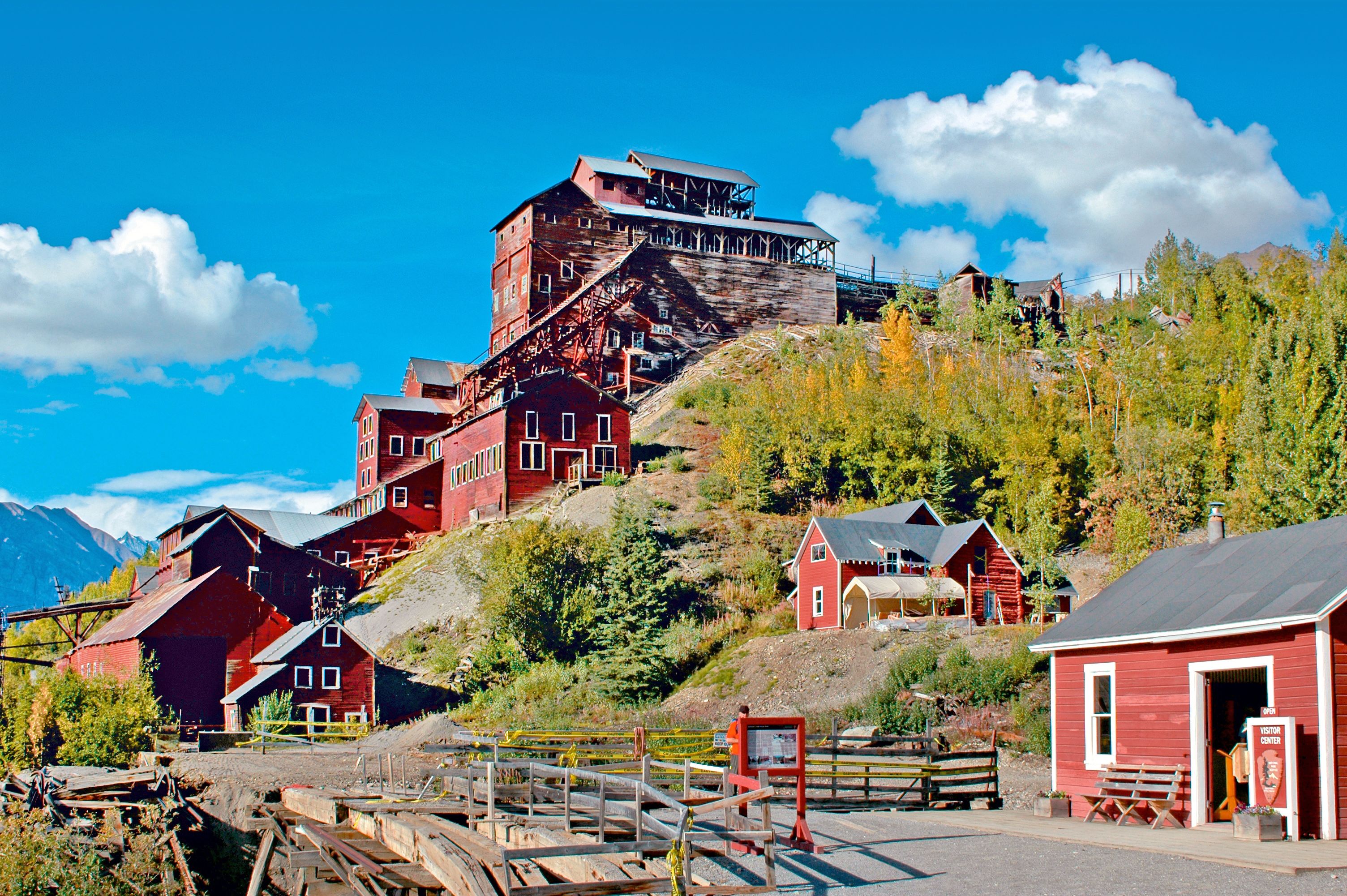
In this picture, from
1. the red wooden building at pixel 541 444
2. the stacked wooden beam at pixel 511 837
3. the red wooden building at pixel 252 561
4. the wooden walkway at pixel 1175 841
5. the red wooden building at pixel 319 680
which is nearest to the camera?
the stacked wooden beam at pixel 511 837

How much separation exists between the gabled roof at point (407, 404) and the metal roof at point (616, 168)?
65.7 ft

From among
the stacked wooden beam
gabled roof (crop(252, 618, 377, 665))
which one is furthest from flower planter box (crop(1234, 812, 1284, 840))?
gabled roof (crop(252, 618, 377, 665))

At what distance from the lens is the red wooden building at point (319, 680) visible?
48.6 m

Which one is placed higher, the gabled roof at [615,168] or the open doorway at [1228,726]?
the gabled roof at [615,168]

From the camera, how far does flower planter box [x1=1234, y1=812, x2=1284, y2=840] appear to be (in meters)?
17.7

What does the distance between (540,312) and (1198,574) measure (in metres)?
63.9

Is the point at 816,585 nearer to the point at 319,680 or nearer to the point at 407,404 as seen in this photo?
the point at 319,680

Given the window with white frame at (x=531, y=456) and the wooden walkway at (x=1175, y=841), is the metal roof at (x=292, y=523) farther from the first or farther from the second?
the wooden walkway at (x=1175, y=841)

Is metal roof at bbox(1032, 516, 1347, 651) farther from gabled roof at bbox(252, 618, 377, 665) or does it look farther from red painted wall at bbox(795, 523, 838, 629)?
gabled roof at bbox(252, 618, 377, 665)

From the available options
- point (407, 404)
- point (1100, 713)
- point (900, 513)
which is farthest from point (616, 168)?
point (1100, 713)

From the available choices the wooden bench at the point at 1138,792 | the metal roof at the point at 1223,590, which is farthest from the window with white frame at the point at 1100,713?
the metal roof at the point at 1223,590

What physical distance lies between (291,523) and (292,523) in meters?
0.03

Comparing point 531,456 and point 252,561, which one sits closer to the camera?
point 252,561

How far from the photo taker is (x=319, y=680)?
1948 inches
